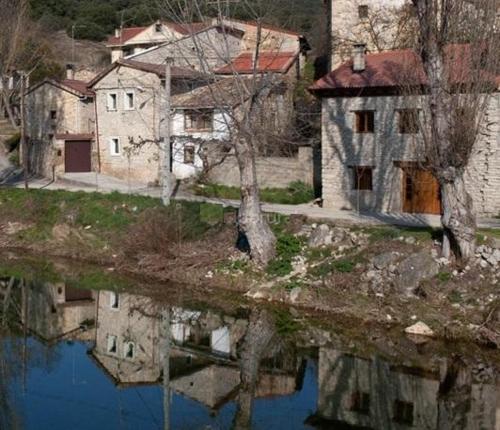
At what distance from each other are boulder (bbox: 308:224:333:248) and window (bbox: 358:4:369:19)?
1862 centimetres

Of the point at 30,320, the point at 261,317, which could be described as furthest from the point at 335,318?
the point at 30,320

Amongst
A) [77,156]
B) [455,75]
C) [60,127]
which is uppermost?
[455,75]

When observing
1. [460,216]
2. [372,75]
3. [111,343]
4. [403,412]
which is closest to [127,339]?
[111,343]

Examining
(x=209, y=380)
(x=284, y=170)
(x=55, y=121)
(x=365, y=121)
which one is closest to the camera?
(x=209, y=380)

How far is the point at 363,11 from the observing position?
40500mm

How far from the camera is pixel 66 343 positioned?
21469 mm

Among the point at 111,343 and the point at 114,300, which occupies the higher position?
the point at 114,300

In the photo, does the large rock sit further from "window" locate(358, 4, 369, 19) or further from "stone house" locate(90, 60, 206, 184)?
"window" locate(358, 4, 369, 19)

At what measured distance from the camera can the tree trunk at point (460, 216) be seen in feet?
69.6

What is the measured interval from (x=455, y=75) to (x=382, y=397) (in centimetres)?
882

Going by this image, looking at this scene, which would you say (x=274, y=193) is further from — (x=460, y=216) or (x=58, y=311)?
(x=460, y=216)

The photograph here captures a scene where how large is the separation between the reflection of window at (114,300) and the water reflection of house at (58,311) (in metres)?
0.57

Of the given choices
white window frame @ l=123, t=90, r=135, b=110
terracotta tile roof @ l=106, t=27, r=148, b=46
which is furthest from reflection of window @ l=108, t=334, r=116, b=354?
terracotta tile roof @ l=106, t=27, r=148, b=46

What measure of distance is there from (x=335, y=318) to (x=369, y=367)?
349 cm
